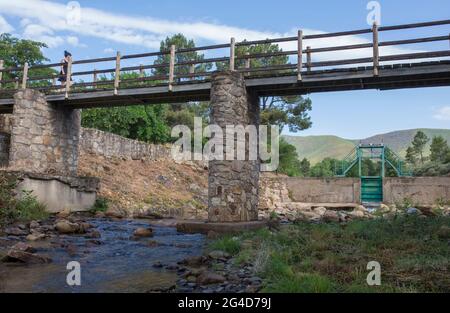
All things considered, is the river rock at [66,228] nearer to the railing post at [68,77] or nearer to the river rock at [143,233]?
the river rock at [143,233]

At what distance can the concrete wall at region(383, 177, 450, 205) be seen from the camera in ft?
82.4

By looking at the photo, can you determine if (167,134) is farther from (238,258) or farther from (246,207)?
(238,258)

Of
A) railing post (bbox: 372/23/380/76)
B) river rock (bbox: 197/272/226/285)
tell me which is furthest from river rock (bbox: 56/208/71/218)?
railing post (bbox: 372/23/380/76)

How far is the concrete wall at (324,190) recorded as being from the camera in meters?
27.0

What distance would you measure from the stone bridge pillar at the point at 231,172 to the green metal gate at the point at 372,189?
53.4 ft

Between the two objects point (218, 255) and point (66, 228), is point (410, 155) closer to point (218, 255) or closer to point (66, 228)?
point (66, 228)

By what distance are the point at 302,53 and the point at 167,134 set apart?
74.9 feet

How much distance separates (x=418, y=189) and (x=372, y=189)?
8.65 feet

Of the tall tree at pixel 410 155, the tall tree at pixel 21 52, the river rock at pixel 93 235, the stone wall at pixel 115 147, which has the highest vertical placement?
the tall tree at pixel 21 52

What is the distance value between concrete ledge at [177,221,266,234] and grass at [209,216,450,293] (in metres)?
1.01

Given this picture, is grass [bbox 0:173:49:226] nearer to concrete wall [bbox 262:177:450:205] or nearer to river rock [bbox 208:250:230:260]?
river rock [bbox 208:250:230:260]

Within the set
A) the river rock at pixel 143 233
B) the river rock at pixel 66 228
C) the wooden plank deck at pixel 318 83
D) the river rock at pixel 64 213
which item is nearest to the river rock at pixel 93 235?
the river rock at pixel 66 228

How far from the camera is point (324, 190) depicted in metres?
27.6
